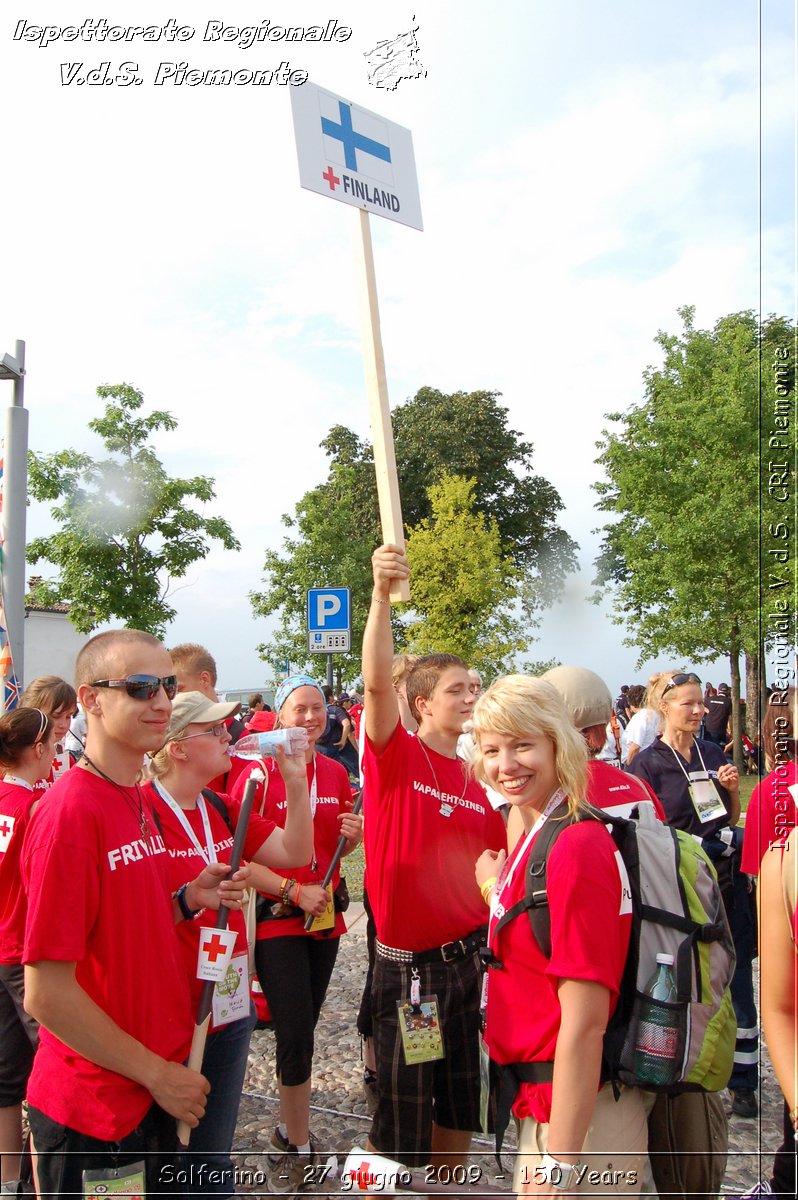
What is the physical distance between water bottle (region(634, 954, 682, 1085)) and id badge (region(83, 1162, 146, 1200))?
1.27 metres

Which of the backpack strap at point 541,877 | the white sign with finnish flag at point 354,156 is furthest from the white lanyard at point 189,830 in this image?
the white sign with finnish flag at point 354,156

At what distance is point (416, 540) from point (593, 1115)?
33.0 metres

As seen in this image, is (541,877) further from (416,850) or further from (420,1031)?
(420,1031)

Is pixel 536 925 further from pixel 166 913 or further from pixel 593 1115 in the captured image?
pixel 166 913

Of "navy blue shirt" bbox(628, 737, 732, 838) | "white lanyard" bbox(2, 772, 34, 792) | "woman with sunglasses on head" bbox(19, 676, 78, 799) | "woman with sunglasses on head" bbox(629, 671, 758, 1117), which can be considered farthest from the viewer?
"navy blue shirt" bbox(628, 737, 732, 838)

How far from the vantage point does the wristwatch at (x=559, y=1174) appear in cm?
210

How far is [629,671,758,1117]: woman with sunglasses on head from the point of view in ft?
17.3

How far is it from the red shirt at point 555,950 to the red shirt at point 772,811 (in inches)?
17.5

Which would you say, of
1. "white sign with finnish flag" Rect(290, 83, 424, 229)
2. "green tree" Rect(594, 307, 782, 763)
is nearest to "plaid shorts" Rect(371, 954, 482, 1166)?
"white sign with finnish flag" Rect(290, 83, 424, 229)

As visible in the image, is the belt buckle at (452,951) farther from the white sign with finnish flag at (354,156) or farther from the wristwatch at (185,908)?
the white sign with finnish flag at (354,156)

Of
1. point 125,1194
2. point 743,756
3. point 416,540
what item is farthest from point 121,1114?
point 416,540

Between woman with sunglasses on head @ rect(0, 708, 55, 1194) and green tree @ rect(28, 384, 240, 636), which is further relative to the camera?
green tree @ rect(28, 384, 240, 636)

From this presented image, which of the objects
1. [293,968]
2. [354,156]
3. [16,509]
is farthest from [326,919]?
[16,509]

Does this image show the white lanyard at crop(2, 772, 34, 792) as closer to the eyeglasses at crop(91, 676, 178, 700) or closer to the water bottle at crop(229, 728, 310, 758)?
the water bottle at crop(229, 728, 310, 758)
